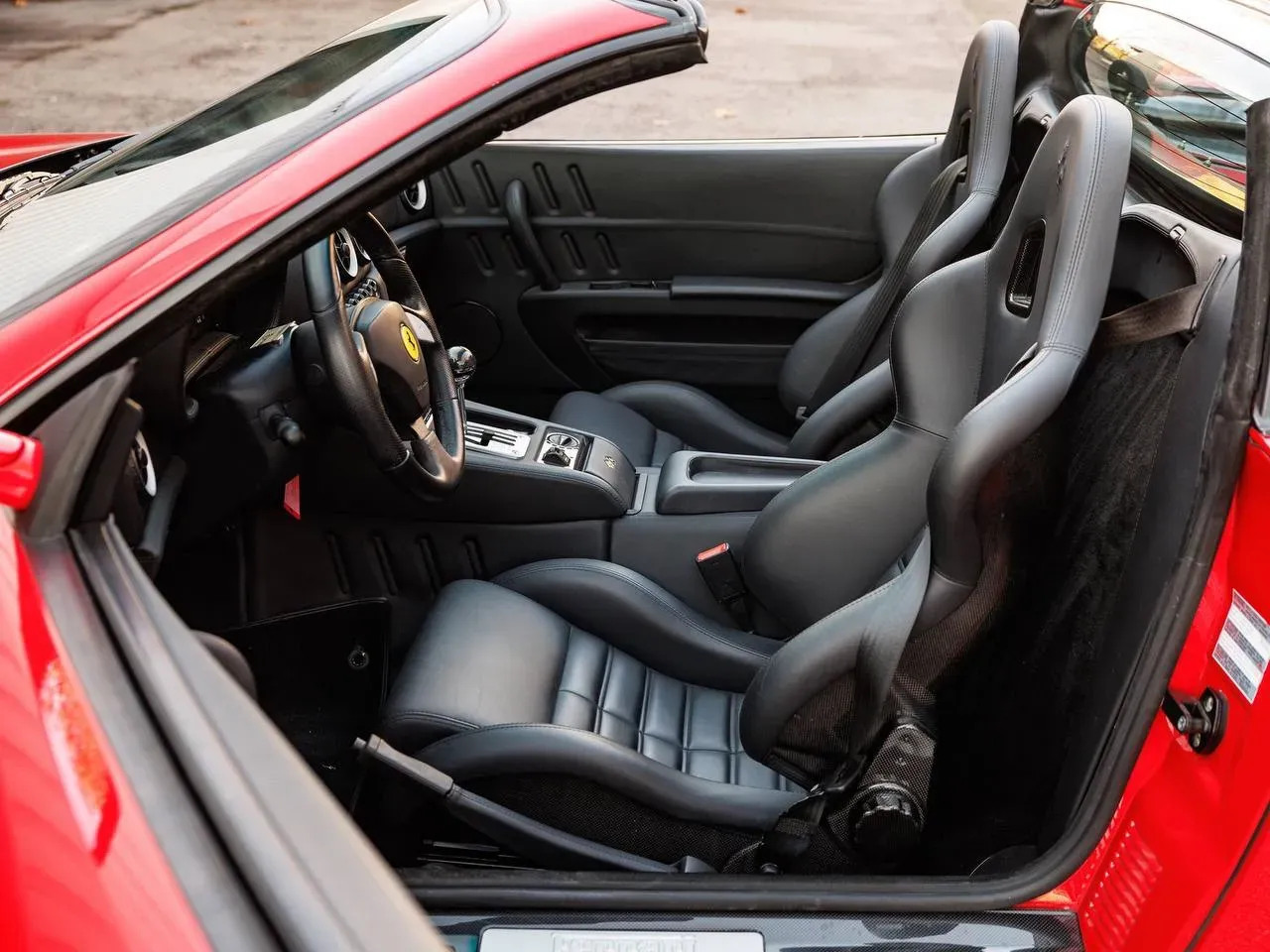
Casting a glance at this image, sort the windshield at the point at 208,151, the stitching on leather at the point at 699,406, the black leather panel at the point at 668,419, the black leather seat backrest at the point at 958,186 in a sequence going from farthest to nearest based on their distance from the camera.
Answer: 1. the stitching on leather at the point at 699,406
2. the black leather panel at the point at 668,419
3. the black leather seat backrest at the point at 958,186
4. the windshield at the point at 208,151

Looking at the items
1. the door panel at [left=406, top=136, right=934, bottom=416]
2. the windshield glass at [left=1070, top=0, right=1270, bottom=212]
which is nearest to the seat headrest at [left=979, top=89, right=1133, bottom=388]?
the windshield glass at [left=1070, top=0, right=1270, bottom=212]

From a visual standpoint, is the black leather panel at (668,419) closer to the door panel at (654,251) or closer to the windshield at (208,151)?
the door panel at (654,251)

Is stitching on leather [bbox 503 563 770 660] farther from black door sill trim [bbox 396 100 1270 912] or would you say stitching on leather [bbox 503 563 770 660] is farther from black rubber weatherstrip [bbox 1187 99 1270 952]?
black rubber weatherstrip [bbox 1187 99 1270 952]

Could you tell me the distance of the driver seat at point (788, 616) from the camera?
1.19 metres

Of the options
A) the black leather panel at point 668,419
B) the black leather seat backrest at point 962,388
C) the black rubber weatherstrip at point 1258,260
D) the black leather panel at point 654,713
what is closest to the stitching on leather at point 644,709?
the black leather panel at point 654,713

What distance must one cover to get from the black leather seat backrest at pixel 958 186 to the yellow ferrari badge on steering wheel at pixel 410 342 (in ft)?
2.89

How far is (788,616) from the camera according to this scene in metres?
1.67

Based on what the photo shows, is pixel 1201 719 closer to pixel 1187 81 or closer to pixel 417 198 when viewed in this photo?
pixel 1187 81

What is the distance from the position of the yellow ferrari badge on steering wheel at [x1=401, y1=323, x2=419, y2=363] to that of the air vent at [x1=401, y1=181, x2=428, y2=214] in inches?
39.5

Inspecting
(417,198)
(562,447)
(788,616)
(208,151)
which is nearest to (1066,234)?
(788,616)

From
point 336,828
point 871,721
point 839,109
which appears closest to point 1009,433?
point 871,721

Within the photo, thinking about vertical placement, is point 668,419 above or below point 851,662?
below

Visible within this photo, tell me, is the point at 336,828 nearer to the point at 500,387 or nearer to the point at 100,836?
the point at 100,836

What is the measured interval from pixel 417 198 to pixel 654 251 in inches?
23.7
